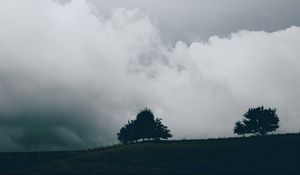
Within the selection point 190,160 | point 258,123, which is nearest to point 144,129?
point 258,123

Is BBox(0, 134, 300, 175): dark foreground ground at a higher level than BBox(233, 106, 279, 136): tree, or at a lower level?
lower

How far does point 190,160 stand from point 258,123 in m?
39.5

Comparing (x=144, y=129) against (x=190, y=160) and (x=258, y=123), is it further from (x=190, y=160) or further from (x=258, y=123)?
(x=190, y=160)

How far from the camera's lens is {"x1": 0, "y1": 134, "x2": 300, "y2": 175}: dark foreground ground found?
49.5 metres

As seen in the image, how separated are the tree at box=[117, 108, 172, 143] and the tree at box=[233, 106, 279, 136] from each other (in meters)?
18.1

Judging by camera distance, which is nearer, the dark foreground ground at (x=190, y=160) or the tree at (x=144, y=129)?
the dark foreground ground at (x=190, y=160)

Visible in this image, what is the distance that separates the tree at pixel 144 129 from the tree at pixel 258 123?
59.3 feet

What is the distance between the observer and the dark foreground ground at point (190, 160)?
49531 mm

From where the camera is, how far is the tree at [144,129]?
96875mm

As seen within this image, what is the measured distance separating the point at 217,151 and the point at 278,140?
13.1 metres

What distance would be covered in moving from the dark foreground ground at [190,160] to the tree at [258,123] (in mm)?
17781

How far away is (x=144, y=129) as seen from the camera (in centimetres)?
9819

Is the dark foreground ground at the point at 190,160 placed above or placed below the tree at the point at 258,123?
below

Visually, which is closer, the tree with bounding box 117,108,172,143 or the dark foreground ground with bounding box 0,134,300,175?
the dark foreground ground with bounding box 0,134,300,175
